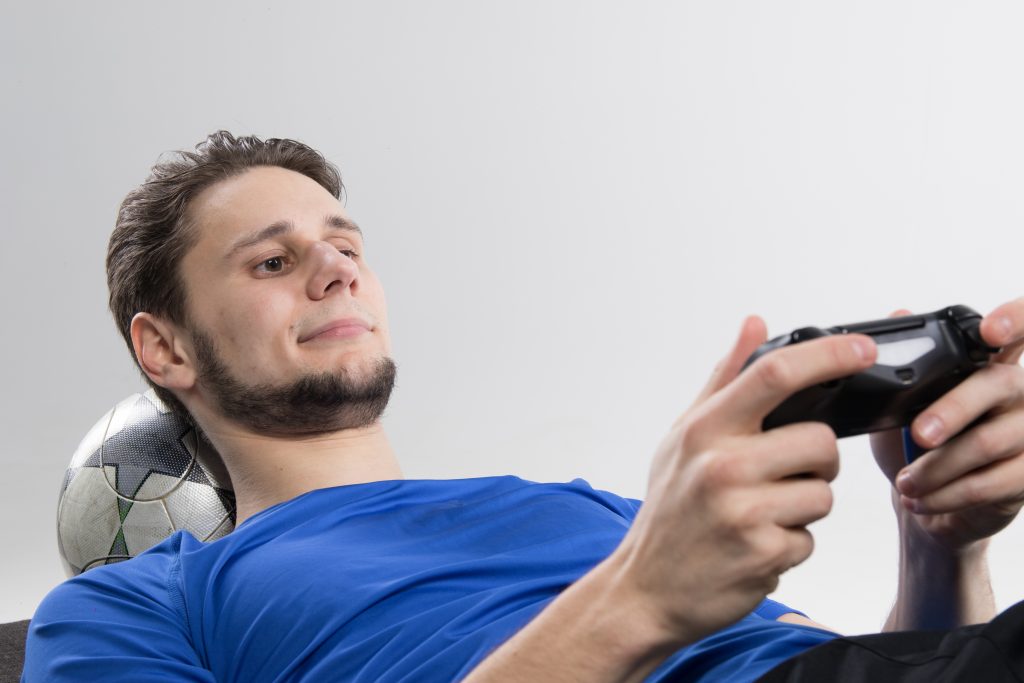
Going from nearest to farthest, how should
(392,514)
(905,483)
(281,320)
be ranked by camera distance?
(905,483), (392,514), (281,320)

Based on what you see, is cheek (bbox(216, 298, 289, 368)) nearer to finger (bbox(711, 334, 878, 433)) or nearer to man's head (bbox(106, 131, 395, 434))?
man's head (bbox(106, 131, 395, 434))

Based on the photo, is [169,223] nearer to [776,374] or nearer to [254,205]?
[254,205]

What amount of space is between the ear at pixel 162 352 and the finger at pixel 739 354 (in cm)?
147

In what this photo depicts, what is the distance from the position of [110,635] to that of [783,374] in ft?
3.74

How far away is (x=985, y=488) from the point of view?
117 centimetres

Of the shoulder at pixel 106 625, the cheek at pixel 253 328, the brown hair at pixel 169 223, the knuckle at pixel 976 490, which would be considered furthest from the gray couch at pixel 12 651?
the knuckle at pixel 976 490

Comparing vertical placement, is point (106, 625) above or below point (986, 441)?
below

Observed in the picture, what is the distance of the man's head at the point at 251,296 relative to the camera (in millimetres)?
2037

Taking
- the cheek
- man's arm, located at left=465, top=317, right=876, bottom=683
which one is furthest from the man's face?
man's arm, located at left=465, top=317, right=876, bottom=683

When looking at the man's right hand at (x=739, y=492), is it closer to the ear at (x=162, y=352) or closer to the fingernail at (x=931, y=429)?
the fingernail at (x=931, y=429)

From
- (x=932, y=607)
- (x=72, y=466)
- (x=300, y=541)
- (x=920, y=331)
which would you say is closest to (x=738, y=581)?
(x=920, y=331)

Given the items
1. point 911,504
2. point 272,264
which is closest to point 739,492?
point 911,504

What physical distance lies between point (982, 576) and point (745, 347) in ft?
2.35

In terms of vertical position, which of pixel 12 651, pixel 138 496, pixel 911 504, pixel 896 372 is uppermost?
pixel 896 372
